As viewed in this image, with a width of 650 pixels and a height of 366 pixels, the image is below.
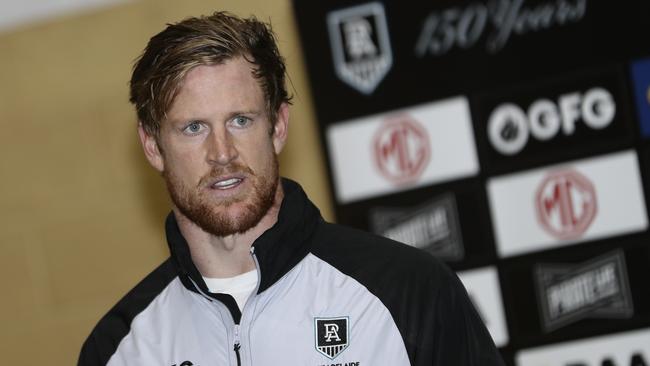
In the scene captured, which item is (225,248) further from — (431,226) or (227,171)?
(431,226)

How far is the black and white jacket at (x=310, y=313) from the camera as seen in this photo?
156 centimetres

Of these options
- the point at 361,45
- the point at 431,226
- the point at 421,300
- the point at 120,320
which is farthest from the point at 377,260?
the point at 361,45


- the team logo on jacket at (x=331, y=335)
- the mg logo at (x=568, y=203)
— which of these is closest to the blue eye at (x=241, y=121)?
the team logo on jacket at (x=331, y=335)

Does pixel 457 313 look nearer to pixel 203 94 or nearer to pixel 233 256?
pixel 233 256

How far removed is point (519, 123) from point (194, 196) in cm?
119

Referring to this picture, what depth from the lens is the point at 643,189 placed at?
8.25ft

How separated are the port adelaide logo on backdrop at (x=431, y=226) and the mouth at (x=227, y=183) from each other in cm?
112

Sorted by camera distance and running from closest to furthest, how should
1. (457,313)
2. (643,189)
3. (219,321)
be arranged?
(457,313), (219,321), (643,189)

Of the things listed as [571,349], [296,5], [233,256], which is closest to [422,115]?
[296,5]

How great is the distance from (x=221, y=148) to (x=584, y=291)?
1.30 metres

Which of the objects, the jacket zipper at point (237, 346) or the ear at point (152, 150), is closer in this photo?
the jacket zipper at point (237, 346)

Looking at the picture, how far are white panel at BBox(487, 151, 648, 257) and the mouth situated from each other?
1.17 meters

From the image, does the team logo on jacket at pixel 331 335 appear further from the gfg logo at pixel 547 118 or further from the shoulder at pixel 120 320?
the gfg logo at pixel 547 118

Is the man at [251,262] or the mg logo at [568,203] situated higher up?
the man at [251,262]
